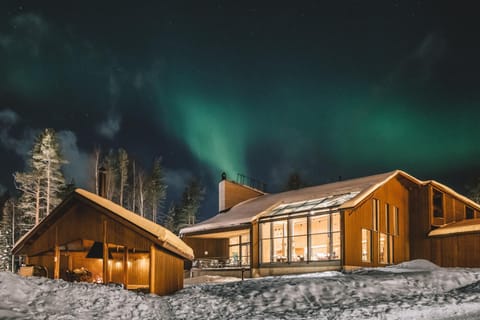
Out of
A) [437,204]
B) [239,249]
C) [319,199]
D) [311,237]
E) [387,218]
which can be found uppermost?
[319,199]

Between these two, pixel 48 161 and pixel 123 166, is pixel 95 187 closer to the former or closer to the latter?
pixel 48 161

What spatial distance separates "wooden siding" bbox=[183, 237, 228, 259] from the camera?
99.9 ft

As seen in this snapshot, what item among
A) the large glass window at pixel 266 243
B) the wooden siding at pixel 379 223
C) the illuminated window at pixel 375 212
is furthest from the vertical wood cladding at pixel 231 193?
the illuminated window at pixel 375 212

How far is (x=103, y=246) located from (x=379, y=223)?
42.5 ft

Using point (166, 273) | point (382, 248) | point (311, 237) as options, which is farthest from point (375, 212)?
point (166, 273)

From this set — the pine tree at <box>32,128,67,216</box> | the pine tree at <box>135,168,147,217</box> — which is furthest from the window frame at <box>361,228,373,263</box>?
the pine tree at <box>135,168,147,217</box>

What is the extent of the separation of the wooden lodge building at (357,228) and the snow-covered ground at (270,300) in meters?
6.33

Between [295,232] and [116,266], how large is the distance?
8.35m

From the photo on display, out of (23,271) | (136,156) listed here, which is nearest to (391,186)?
(23,271)

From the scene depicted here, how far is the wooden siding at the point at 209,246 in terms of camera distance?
99.9 ft

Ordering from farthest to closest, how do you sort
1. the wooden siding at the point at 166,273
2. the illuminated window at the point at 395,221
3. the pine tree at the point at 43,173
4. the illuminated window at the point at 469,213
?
the pine tree at the point at 43,173, the illuminated window at the point at 469,213, the illuminated window at the point at 395,221, the wooden siding at the point at 166,273

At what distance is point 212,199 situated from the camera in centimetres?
9688

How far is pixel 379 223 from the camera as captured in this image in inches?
930

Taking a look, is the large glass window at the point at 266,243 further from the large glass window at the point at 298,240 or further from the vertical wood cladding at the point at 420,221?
the vertical wood cladding at the point at 420,221
